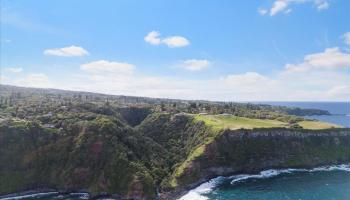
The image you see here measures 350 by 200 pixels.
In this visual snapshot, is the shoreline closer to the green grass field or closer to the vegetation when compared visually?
the vegetation

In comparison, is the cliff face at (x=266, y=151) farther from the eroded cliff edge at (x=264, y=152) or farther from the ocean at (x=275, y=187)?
the ocean at (x=275, y=187)

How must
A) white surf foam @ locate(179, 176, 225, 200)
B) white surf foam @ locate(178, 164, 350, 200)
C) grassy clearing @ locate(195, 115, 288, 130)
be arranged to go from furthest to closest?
grassy clearing @ locate(195, 115, 288, 130) < white surf foam @ locate(178, 164, 350, 200) < white surf foam @ locate(179, 176, 225, 200)

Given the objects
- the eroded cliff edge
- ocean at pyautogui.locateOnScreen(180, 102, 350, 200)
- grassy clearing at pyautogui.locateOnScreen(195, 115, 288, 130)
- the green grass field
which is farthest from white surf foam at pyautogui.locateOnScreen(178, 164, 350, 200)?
grassy clearing at pyautogui.locateOnScreen(195, 115, 288, 130)

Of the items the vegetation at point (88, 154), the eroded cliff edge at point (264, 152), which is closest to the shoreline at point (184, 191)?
the vegetation at point (88, 154)

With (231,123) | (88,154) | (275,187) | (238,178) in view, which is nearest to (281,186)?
(275,187)

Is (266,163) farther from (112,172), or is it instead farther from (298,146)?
(112,172)

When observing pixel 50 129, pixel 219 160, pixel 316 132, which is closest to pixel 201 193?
pixel 219 160
